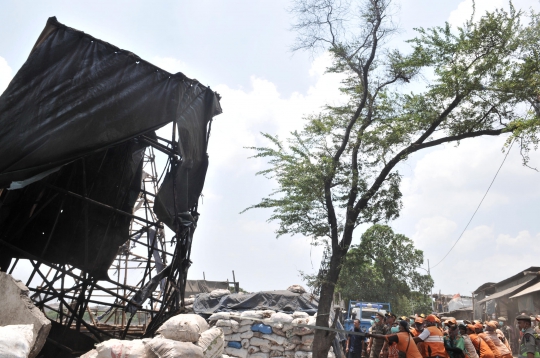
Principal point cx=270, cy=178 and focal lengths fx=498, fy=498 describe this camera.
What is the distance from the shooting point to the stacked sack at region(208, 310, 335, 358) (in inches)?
567

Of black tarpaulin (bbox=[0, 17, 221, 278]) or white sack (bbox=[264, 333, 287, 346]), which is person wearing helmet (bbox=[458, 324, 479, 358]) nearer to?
black tarpaulin (bbox=[0, 17, 221, 278])

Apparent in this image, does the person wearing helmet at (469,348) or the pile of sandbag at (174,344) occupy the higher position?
the person wearing helmet at (469,348)

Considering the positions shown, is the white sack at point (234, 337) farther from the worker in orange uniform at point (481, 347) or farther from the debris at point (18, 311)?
the debris at point (18, 311)

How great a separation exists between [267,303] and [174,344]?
11.0 meters

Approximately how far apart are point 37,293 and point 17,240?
4.32ft

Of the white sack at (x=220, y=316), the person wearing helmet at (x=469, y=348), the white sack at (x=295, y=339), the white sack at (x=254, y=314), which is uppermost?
the white sack at (x=254, y=314)

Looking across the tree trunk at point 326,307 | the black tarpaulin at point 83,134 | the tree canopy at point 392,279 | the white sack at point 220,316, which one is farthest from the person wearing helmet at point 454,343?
the tree canopy at point 392,279

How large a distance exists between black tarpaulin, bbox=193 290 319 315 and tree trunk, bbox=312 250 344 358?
5.65 meters

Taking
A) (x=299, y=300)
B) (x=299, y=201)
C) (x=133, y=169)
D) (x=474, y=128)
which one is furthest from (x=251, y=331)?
(x=474, y=128)

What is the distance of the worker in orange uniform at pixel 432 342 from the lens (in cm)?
838

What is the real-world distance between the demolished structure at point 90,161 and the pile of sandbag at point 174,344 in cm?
188

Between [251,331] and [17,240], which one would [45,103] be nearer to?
[17,240]

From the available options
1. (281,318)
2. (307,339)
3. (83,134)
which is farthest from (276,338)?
(83,134)

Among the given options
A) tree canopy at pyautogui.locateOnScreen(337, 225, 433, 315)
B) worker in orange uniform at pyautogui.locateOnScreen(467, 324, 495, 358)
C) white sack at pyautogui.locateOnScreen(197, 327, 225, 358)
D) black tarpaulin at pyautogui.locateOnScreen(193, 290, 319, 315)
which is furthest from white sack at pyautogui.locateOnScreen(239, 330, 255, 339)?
tree canopy at pyautogui.locateOnScreen(337, 225, 433, 315)
